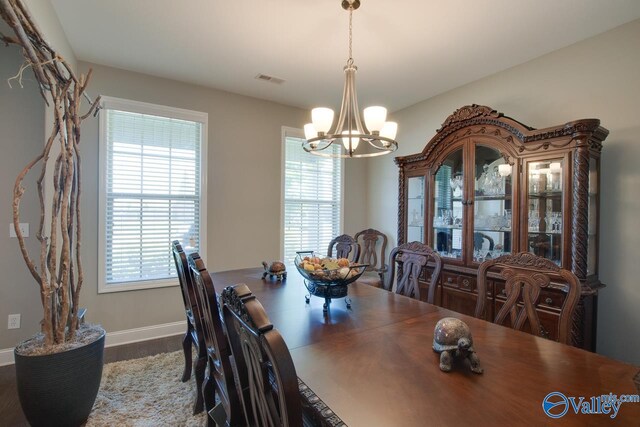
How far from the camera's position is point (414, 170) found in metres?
3.51

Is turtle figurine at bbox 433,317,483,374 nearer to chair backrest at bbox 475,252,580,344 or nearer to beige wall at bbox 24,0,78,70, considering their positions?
chair backrest at bbox 475,252,580,344

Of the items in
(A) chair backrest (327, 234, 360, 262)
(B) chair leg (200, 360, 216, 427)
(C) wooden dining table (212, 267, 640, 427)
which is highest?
(A) chair backrest (327, 234, 360, 262)

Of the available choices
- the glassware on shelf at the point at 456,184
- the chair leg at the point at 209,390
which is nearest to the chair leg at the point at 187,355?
the chair leg at the point at 209,390

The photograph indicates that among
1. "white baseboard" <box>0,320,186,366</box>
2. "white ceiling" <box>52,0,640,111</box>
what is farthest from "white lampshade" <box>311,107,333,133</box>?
"white baseboard" <box>0,320,186,366</box>

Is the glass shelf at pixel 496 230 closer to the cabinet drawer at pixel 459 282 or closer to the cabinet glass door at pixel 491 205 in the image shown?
the cabinet glass door at pixel 491 205

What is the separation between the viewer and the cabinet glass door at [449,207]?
9.96 feet

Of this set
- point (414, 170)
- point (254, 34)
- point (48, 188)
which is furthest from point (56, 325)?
point (414, 170)

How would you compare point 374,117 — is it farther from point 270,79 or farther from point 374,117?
point 270,79

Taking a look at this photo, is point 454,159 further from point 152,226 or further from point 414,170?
point 152,226

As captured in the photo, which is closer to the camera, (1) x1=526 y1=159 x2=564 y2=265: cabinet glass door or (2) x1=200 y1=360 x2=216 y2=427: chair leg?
(2) x1=200 y1=360 x2=216 y2=427: chair leg

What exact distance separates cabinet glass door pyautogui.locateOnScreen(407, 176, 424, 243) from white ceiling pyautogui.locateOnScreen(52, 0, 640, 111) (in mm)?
1121

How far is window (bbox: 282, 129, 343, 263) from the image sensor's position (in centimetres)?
418

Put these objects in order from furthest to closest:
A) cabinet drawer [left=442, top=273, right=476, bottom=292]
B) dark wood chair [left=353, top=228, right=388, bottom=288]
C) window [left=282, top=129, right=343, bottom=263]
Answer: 1. dark wood chair [left=353, top=228, right=388, bottom=288]
2. window [left=282, top=129, right=343, bottom=263]
3. cabinet drawer [left=442, top=273, right=476, bottom=292]

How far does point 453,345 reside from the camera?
1.12 meters
